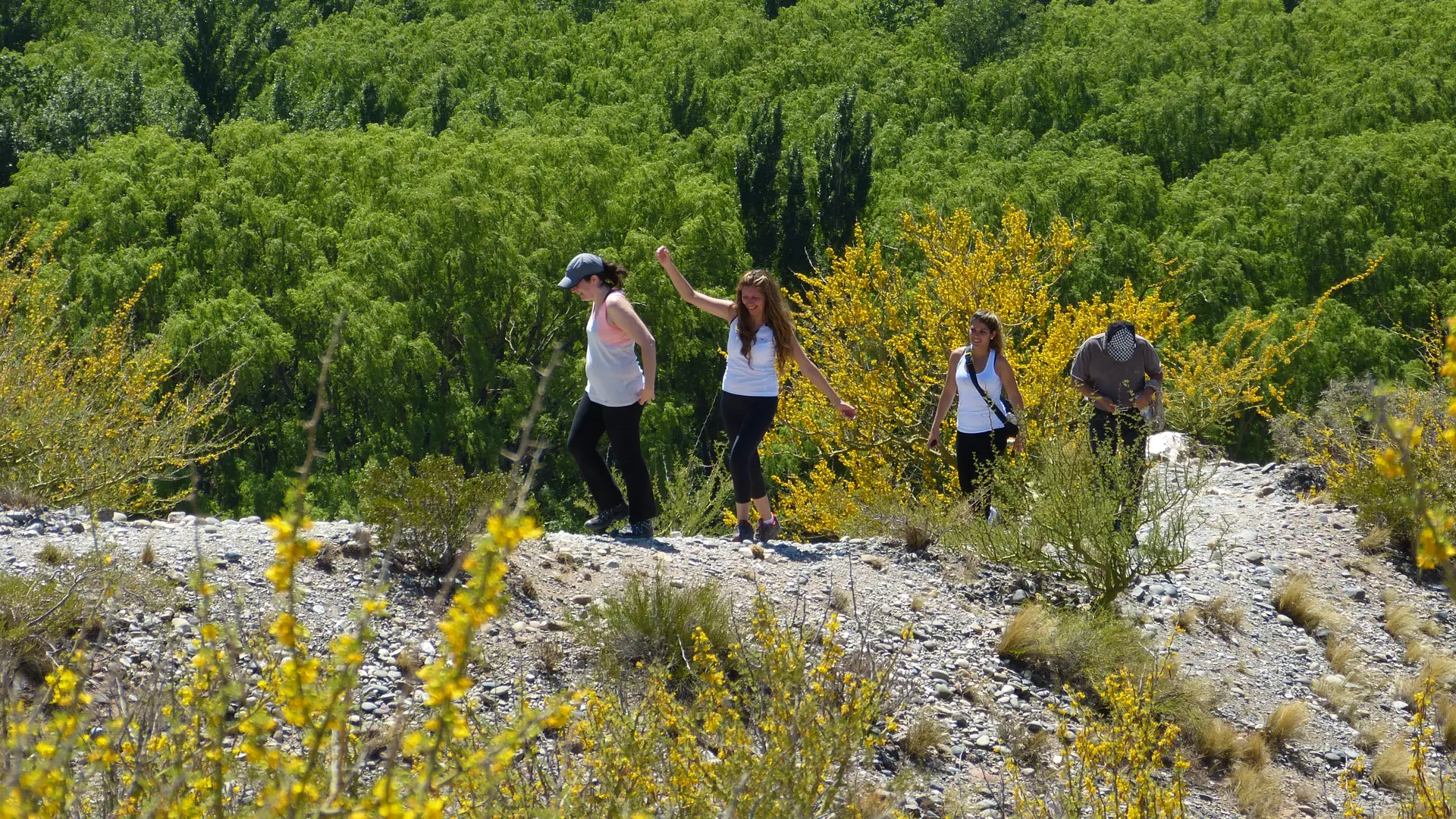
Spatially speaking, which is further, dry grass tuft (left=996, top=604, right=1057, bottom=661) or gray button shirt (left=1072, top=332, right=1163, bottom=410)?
gray button shirt (left=1072, top=332, right=1163, bottom=410)

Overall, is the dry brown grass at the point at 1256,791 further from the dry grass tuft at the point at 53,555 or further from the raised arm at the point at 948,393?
the dry grass tuft at the point at 53,555

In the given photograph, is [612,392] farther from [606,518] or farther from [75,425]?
[75,425]

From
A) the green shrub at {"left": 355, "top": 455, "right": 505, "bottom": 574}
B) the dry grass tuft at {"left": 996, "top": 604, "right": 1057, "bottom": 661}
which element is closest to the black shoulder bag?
the dry grass tuft at {"left": 996, "top": 604, "right": 1057, "bottom": 661}

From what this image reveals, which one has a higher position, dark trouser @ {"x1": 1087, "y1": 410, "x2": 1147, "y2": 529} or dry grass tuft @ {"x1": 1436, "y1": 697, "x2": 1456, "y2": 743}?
dark trouser @ {"x1": 1087, "y1": 410, "x2": 1147, "y2": 529}

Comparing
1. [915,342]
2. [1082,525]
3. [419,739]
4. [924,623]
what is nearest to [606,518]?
[924,623]

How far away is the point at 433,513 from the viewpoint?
17.8 ft

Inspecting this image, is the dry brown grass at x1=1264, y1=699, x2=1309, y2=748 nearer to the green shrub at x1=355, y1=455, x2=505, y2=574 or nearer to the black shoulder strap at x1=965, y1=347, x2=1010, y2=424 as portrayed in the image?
the black shoulder strap at x1=965, y1=347, x2=1010, y2=424

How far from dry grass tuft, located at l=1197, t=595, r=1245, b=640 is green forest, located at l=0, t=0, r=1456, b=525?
12.0 meters

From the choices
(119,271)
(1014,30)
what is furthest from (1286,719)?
(1014,30)

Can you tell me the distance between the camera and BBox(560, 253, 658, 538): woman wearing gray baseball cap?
→ 6.08 m

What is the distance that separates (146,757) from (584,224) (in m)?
24.2

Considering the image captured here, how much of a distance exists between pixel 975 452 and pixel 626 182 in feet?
68.5

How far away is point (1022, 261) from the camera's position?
10.5 metres

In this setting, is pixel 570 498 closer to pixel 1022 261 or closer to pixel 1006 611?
pixel 1022 261
